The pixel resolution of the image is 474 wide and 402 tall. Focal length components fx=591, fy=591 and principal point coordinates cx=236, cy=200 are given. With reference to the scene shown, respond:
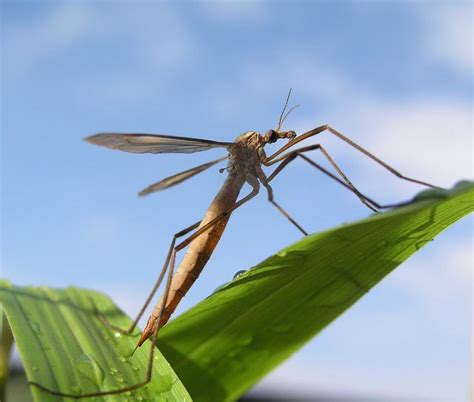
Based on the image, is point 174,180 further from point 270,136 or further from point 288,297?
point 288,297

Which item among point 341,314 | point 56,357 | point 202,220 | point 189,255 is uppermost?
point 202,220

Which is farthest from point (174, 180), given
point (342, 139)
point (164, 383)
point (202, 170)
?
point (164, 383)

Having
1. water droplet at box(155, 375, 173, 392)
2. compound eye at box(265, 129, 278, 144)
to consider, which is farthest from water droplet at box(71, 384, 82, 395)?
compound eye at box(265, 129, 278, 144)

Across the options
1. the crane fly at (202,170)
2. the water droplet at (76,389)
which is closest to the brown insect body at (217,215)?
the crane fly at (202,170)

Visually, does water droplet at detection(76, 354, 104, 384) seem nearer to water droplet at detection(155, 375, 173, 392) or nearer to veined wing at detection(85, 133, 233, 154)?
water droplet at detection(155, 375, 173, 392)

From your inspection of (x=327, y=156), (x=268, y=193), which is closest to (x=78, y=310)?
(x=268, y=193)

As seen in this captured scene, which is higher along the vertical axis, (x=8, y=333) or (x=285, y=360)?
(x=8, y=333)

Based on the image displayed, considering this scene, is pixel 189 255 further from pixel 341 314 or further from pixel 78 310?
pixel 341 314
